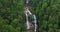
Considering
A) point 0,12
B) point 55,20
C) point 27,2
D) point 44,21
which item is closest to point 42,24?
point 44,21

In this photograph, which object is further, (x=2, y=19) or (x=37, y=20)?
(x=37, y=20)

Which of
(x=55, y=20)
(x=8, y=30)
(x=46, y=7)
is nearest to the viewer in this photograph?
(x=8, y=30)

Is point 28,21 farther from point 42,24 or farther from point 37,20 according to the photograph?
point 42,24

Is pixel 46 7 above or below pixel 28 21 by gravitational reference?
above

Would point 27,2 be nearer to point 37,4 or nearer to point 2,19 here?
point 37,4

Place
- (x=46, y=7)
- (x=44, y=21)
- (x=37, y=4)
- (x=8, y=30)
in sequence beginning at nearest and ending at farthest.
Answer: (x=8, y=30)
(x=44, y=21)
(x=46, y=7)
(x=37, y=4)

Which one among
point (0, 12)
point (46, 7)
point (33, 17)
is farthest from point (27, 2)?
point (0, 12)
